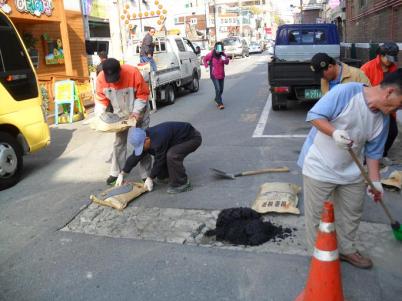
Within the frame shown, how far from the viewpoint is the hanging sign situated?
1295 cm

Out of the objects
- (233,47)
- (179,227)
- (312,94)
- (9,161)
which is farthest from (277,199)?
(233,47)

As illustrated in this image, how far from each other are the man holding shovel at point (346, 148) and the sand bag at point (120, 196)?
2358 mm

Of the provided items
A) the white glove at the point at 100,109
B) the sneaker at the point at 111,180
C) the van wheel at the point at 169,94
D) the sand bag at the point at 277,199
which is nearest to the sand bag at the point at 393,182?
the sand bag at the point at 277,199

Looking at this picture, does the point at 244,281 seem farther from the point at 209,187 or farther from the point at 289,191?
the point at 209,187

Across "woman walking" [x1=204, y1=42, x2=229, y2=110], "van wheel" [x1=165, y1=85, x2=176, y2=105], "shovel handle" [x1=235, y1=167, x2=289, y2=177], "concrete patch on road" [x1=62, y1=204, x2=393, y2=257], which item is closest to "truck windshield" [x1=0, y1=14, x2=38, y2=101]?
"concrete patch on road" [x1=62, y1=204, x2=393, y2=257]

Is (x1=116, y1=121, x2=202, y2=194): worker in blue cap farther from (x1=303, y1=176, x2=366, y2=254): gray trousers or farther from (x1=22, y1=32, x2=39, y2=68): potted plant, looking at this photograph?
(x1=22, y1=32, x2=39, y2=68): potted plant

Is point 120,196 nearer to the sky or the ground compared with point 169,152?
Result: nearer to the ground

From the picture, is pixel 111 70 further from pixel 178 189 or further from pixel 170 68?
pixel 170 68

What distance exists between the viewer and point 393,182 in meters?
5.23

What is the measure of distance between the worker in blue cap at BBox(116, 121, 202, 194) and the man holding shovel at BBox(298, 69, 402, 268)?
87.7 inches

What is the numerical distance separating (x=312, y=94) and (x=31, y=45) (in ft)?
32.7

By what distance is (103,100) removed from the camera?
5.86 meters

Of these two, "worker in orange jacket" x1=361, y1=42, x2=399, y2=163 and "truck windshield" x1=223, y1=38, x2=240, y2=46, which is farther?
"truck windshield" x1=223, y1=38, x2=240, y2=46

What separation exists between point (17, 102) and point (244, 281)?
448cm
